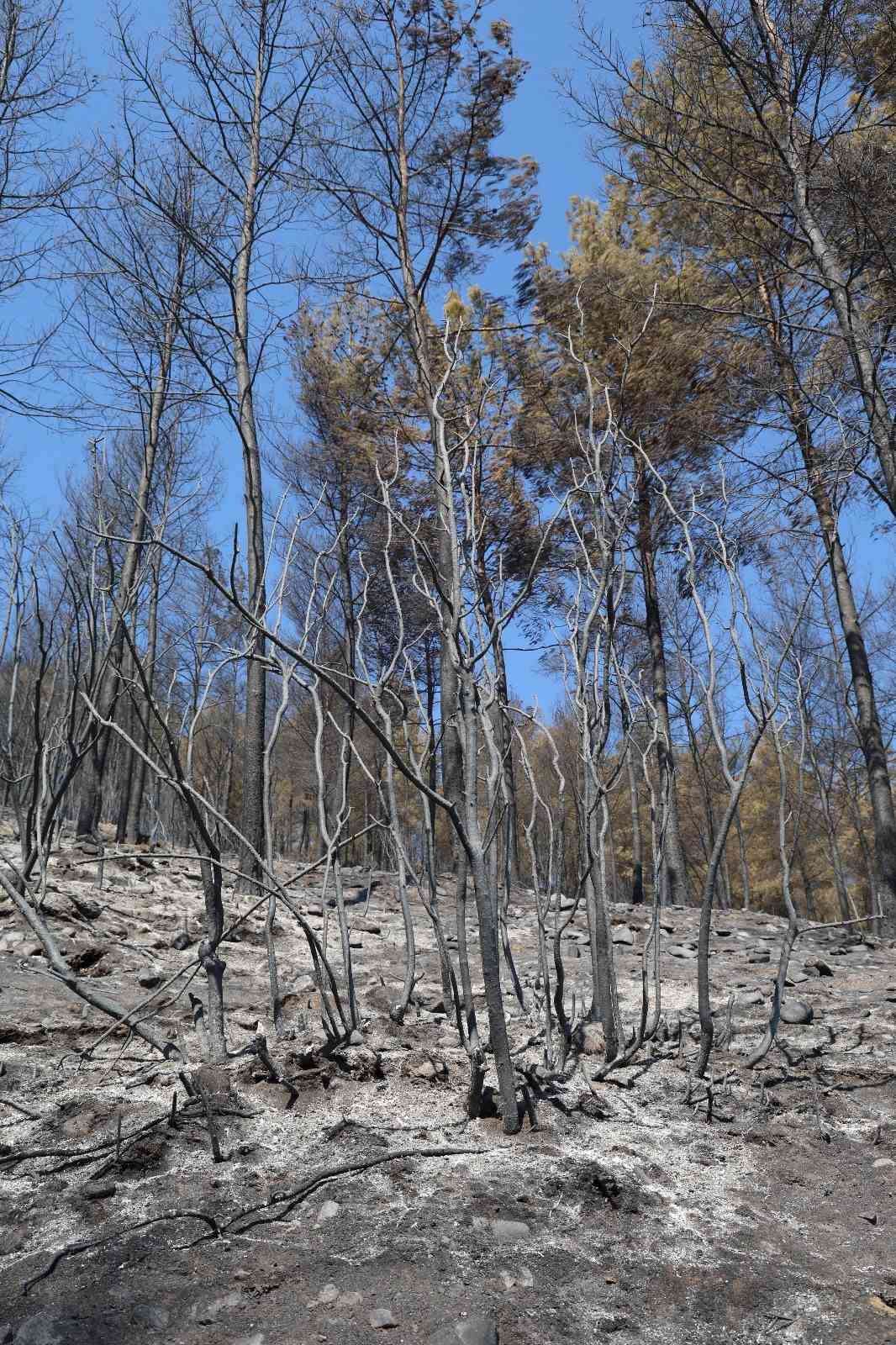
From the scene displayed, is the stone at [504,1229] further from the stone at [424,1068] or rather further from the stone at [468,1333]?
the stone at [424,1068]

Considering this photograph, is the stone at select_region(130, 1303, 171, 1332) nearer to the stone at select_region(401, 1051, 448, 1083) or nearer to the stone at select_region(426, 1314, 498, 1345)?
the stone at select_region(426, 1314, 498, 1345)

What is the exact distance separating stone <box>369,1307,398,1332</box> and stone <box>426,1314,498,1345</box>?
8 cm

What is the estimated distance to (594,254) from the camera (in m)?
11.6

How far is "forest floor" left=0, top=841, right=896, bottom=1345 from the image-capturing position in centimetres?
161

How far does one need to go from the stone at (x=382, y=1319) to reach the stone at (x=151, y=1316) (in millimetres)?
373

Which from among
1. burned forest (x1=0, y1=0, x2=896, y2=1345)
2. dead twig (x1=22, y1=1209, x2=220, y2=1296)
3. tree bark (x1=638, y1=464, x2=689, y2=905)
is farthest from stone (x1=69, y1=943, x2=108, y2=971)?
tree bark (x1=638, y1=464, x2=689, y2=905)

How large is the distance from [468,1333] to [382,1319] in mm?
162

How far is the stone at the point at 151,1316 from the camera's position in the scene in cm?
154

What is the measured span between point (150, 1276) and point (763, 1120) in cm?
180

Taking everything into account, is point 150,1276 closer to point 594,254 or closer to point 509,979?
point 509,979

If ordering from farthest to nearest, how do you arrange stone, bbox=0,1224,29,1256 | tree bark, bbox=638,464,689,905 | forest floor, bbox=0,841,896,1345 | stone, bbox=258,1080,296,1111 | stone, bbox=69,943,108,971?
tree bark, bbox=638,464,689,905 → stone, bbox=69,943,108,971 → stone, bbox=258,1080,296,1111 → stone, bbox=0,1224,29,1256 → forest floor, bbox=0,841,896,1345

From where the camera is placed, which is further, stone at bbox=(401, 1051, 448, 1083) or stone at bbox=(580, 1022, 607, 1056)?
stone at bbox=(580, 1022, 607, 1056)

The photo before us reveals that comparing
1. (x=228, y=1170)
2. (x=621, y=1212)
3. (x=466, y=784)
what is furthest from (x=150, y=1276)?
(x=466, y=784)

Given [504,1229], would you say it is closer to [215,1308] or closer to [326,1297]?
[326,1297]
